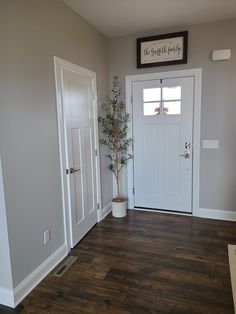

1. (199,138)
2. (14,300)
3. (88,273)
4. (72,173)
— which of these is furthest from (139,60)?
(14,300)

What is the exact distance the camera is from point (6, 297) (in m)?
1.91

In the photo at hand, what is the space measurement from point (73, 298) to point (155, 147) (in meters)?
2.31

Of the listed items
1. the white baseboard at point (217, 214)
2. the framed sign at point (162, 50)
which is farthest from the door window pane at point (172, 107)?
the white baseboard at point (217, 214)

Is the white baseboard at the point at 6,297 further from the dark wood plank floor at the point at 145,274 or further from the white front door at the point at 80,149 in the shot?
the white front door at the point at 80,149

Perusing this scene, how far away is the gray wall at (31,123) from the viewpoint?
1.82m

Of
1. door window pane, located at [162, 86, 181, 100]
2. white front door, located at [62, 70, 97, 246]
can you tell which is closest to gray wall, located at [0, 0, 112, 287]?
white front door, located at [62, 70, 97, 246]

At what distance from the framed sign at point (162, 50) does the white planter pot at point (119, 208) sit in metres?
2.07

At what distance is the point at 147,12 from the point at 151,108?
4.07 ft

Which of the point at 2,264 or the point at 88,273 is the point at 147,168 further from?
the point at 2,264

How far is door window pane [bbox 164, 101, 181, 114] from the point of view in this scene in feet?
11.1

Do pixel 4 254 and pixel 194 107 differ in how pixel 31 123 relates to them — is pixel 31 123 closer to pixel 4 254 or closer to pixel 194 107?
pixel 4 254

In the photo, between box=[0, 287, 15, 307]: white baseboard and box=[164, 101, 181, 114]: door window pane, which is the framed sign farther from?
box=[0, 287, 15, 307]: white baseboard

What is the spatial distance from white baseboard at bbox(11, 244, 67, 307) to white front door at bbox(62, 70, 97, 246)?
0.85ft

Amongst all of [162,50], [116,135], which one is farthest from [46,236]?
[162,50]
